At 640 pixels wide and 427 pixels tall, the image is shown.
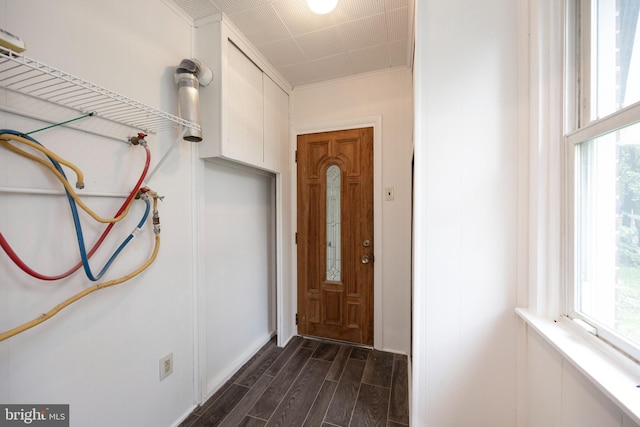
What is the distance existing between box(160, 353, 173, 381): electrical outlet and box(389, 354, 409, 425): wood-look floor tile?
4.68ft

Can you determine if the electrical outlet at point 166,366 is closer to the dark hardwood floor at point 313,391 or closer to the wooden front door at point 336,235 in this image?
the dark hardwood floor at point 313,391

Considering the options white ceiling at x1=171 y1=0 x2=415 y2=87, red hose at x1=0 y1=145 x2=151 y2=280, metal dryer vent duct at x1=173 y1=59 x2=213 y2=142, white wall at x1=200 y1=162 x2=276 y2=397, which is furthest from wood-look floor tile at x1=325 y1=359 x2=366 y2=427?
white ceiling at x1=171 y1=0 x2=415 y2=87

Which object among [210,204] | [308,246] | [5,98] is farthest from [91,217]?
[308,246]

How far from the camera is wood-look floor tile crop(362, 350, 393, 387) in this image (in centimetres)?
185

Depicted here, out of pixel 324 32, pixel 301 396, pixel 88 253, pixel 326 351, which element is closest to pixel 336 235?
pixel 326 351

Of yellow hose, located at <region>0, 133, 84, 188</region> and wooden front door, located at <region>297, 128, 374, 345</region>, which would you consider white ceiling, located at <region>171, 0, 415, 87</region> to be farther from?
yellow hose, located at <region>0, 133, 84, 188</region>

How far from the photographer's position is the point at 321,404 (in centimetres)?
163

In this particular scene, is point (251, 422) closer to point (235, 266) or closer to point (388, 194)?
point (235, 266)

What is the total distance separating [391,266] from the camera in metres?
2.22

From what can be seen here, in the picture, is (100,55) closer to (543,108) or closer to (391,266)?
(543,108)

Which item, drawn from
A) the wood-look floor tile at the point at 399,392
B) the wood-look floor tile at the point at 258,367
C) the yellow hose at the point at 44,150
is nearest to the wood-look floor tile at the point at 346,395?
the wood-look floor tile at the point at 399,392

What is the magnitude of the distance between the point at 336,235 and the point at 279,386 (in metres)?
1.35

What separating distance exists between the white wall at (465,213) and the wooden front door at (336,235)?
1.05m

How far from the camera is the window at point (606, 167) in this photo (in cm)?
68
